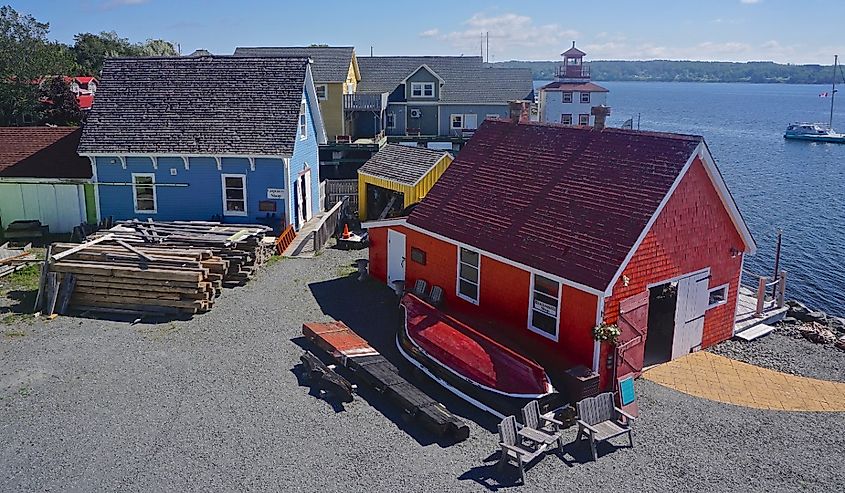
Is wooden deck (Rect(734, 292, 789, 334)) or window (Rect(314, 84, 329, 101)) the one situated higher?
window (Rect(314, 84, 329, 101))

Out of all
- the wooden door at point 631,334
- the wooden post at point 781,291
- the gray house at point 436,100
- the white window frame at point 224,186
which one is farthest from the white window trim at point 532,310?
the gray house at point 436,100

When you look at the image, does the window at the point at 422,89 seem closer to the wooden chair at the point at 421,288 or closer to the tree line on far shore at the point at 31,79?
the tree line on far shore at the point at 31,79

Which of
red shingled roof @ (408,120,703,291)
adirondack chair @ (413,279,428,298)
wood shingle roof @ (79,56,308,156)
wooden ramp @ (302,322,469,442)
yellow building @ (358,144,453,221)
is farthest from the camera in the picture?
yellow building @ (358,144,453,221)

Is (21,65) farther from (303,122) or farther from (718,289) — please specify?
(718,289)

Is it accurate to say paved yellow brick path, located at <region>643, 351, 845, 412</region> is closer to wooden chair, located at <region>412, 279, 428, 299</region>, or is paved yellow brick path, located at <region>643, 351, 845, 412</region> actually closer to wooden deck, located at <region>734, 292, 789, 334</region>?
wooden deck, located at <region>734, 292, 789, 334</region>

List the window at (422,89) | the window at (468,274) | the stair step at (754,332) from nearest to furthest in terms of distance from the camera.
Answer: the window at (468,274) → the stair step at (754,332) → the window at (422,89)

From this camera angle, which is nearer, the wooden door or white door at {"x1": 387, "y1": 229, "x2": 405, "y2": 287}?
the wooden door

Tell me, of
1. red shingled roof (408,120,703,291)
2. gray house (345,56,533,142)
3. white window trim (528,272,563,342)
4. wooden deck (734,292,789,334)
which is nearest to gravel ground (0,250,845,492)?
white window trim (528,272,563,342)
